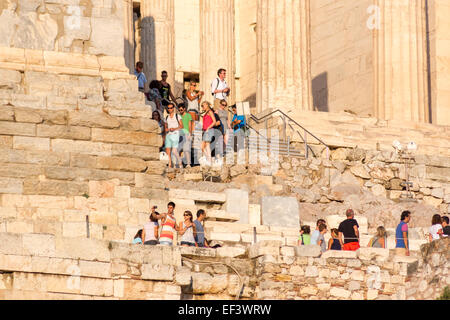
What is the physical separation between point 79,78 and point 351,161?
9001 millimetres

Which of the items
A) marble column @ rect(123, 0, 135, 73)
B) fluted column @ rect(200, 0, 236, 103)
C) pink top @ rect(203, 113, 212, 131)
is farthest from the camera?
fluted column @ rect(200, 0, 236, 103)

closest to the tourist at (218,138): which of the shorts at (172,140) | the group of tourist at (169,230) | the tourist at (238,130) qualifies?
the tourist at (238,130)

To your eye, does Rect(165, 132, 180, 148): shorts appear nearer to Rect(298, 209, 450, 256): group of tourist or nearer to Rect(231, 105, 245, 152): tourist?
Rect(231, 105, 245, 152): tourist

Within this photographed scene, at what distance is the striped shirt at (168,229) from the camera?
21438mm

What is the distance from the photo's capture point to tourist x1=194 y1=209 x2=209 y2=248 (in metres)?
22.1

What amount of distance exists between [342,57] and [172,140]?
1618 cm

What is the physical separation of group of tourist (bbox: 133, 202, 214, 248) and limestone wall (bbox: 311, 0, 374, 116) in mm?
19788

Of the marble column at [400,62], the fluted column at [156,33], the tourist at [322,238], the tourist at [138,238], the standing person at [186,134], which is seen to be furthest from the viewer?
the fluted column at [156,33]

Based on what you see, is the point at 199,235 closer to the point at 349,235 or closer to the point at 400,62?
the point at 349,235

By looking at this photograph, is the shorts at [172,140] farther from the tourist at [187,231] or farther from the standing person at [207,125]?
the tourist at [187,231]

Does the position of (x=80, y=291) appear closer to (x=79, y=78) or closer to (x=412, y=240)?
(x=79, y=78)

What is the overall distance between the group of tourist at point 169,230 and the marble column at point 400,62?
53.4ft

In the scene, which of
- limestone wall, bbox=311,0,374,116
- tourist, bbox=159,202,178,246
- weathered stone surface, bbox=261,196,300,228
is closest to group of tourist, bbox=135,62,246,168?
weathered stone surface, bbox=261,196,300,228

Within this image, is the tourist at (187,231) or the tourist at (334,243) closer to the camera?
the tourist at (187,231)
